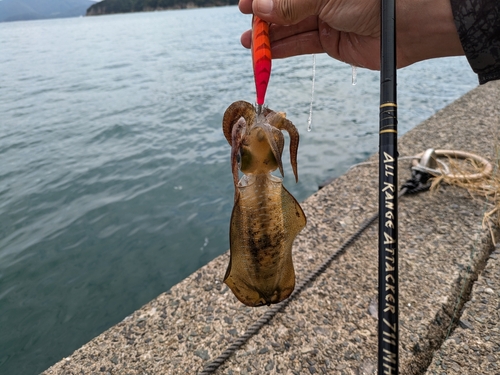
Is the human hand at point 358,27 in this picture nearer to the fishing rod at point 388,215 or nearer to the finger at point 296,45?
the finger at point 296,45

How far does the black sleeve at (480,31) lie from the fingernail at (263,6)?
3.92 feet

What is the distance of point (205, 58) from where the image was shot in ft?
78.9

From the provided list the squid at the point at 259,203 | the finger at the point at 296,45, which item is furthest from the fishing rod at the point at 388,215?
the finger at the point at 296,45

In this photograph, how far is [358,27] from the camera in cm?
291

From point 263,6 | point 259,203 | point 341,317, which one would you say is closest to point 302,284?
point 341,317

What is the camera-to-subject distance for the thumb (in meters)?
2.30

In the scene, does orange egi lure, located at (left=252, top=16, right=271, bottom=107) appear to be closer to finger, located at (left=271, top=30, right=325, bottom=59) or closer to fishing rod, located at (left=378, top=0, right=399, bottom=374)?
fishing rod, located at (left=378, top=0, right=399, bottom=374)

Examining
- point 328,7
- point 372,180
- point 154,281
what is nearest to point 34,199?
point 154,281

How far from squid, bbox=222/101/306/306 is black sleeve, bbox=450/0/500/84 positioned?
4.83 feet

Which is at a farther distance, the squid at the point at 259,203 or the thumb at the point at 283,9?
the thumb at the point at 283,9

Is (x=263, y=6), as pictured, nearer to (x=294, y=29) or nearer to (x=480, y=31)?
(x=294, y=29)

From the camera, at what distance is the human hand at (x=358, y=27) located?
2.49m

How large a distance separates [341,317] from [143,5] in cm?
16874

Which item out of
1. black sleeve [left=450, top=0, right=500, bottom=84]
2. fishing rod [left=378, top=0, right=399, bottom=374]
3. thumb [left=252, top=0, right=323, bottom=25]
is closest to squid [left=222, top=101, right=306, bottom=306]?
fishing rod [left=378, top=0, right=399, bottom=374]
